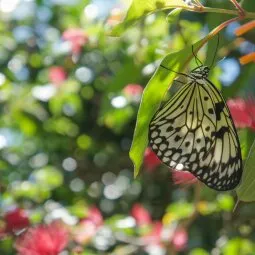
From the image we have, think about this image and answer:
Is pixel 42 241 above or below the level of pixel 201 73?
below

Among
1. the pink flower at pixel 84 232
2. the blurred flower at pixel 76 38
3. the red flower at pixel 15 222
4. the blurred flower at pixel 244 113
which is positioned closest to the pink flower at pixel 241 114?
the blurred flower at pixel 244 113

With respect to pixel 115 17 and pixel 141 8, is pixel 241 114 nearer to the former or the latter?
pixel 141 8

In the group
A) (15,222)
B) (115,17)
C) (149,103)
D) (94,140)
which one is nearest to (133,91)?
(115,17)

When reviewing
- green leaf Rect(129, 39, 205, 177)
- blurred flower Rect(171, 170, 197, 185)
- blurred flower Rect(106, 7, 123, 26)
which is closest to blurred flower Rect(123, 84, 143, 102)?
blurred flower Rect(106, 7, 123, 26)

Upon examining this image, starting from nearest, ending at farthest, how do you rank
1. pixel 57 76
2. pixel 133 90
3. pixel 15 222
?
pixel 15 222 → pixel 133 90 → pixel 57 76

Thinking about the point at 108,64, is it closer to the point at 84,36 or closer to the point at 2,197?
the point at 84,36

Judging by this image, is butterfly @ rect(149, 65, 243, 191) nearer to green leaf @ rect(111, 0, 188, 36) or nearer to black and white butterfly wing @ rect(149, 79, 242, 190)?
black and white butterfly wing @ rect(149, 79, 242, 190)

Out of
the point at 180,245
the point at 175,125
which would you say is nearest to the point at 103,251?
the point at 180,245
